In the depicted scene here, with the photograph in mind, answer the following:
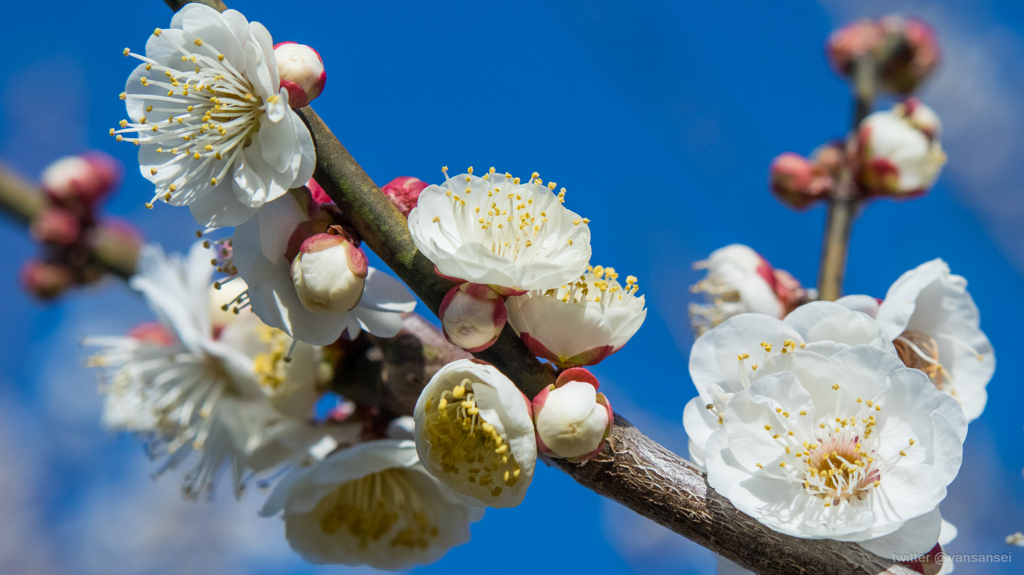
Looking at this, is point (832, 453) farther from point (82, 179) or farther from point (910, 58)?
point (82, 179)

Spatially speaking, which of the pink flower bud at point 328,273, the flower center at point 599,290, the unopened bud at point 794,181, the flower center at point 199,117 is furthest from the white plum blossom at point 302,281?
the unopened bud at point 794,181

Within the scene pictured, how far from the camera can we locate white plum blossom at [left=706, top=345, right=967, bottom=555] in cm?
95

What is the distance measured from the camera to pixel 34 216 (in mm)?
2459

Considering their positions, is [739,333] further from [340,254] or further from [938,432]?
[340,254]

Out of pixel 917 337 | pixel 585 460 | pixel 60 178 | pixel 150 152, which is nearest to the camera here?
pixel 585 460

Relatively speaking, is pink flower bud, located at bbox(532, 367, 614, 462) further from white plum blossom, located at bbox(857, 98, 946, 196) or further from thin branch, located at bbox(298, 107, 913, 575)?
white plum blossom, located at bbox(857, 98, 946, 196)

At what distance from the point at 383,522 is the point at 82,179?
6.14 ft

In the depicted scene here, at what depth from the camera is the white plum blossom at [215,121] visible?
37.8 inches

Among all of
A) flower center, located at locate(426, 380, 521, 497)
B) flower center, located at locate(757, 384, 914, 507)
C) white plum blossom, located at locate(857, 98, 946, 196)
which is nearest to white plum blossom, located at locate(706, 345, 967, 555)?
flower center, located at locate(757, 384, 914, 507)

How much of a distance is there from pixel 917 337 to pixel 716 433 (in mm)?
582

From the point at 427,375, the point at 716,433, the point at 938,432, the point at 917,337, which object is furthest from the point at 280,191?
the point at 917,337

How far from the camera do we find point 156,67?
107cm

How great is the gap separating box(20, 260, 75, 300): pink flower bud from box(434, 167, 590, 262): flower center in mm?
2008

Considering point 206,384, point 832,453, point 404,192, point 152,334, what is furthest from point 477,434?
point 152,334
